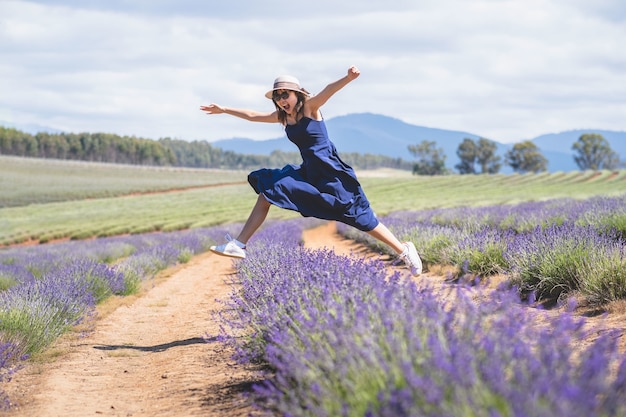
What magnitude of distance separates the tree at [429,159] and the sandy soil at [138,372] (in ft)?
401

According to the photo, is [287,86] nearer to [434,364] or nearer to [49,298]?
[49,298]

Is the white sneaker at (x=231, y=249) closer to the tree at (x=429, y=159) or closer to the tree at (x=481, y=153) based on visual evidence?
the tree at (x=481, y=153)

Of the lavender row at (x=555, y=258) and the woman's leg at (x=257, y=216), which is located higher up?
the woman's leg at (x=257, y=216)

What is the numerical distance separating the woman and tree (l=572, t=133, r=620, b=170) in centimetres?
11742

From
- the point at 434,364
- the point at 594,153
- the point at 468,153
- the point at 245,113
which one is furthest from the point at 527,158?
the point at 434,364

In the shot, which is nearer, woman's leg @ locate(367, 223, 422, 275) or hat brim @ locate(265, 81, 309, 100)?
hat brim @ locate(265, 81, 309, 100)

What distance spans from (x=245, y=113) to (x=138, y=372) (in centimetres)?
244

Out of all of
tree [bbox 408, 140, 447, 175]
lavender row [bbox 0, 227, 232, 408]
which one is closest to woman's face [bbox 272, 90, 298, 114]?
lavender row [bbox 0, 227, 232, 408]

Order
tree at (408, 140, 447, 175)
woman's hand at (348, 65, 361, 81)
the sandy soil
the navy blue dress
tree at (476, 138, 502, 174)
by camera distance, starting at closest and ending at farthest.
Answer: the sandy soil → woman's hand at (348, 65, 361, 81) → the navy blue dress → tree at (476, 138, 502, 174) → tree at (408, 140, 447, 175)

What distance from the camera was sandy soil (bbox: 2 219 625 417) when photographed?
4137mm

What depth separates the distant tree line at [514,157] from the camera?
4331 inches

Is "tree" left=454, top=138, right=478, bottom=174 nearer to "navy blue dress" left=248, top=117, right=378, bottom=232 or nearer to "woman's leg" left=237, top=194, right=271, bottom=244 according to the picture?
"navy blue dress" left=248, top=117, right=378, bottom=232

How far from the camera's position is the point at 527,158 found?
358ft

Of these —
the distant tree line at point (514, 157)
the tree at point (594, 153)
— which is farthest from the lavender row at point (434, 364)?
the tree at point (594, 153)
